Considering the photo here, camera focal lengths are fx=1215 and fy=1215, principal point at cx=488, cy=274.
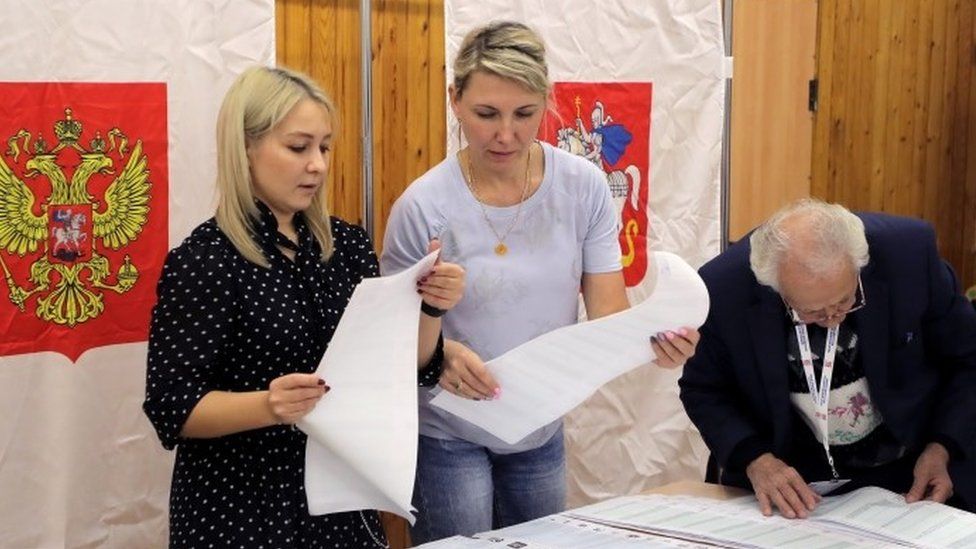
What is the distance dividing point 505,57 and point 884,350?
35.9 inches

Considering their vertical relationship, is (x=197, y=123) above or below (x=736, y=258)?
above

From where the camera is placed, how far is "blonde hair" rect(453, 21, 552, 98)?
219 cm

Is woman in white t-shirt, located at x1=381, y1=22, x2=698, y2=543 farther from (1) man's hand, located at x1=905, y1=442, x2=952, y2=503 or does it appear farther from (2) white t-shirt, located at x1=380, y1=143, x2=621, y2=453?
(1) man's hand, located at x1=905, y1=442, x2=952, y2=503

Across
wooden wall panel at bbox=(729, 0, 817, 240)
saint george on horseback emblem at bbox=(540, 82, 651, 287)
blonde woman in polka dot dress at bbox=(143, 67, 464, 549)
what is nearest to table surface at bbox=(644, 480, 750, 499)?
blonde woman in polka dot dress at bbox=(143, 67, 464, 549)

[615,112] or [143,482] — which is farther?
[615,112]

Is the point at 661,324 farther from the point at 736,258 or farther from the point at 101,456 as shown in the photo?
the point at 101,456

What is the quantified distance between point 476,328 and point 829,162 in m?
3.50

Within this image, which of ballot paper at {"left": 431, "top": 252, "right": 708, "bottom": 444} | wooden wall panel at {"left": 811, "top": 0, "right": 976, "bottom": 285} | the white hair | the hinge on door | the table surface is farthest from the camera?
wooden wall panel at {"left": 811, "top": 0, "right": 976, "bottom": 285}

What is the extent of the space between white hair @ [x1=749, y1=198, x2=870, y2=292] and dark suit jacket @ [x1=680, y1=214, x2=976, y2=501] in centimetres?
12

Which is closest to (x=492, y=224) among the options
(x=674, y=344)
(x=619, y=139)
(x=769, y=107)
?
(x=674, y=344)

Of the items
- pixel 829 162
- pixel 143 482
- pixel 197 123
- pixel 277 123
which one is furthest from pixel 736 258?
pixel 829 162

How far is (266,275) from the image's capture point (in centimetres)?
190

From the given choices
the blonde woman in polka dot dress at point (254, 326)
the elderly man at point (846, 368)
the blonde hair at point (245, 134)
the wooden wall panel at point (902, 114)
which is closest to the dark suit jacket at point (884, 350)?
the elderly man at point (846, 368)

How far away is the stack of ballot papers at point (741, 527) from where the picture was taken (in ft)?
6.91
